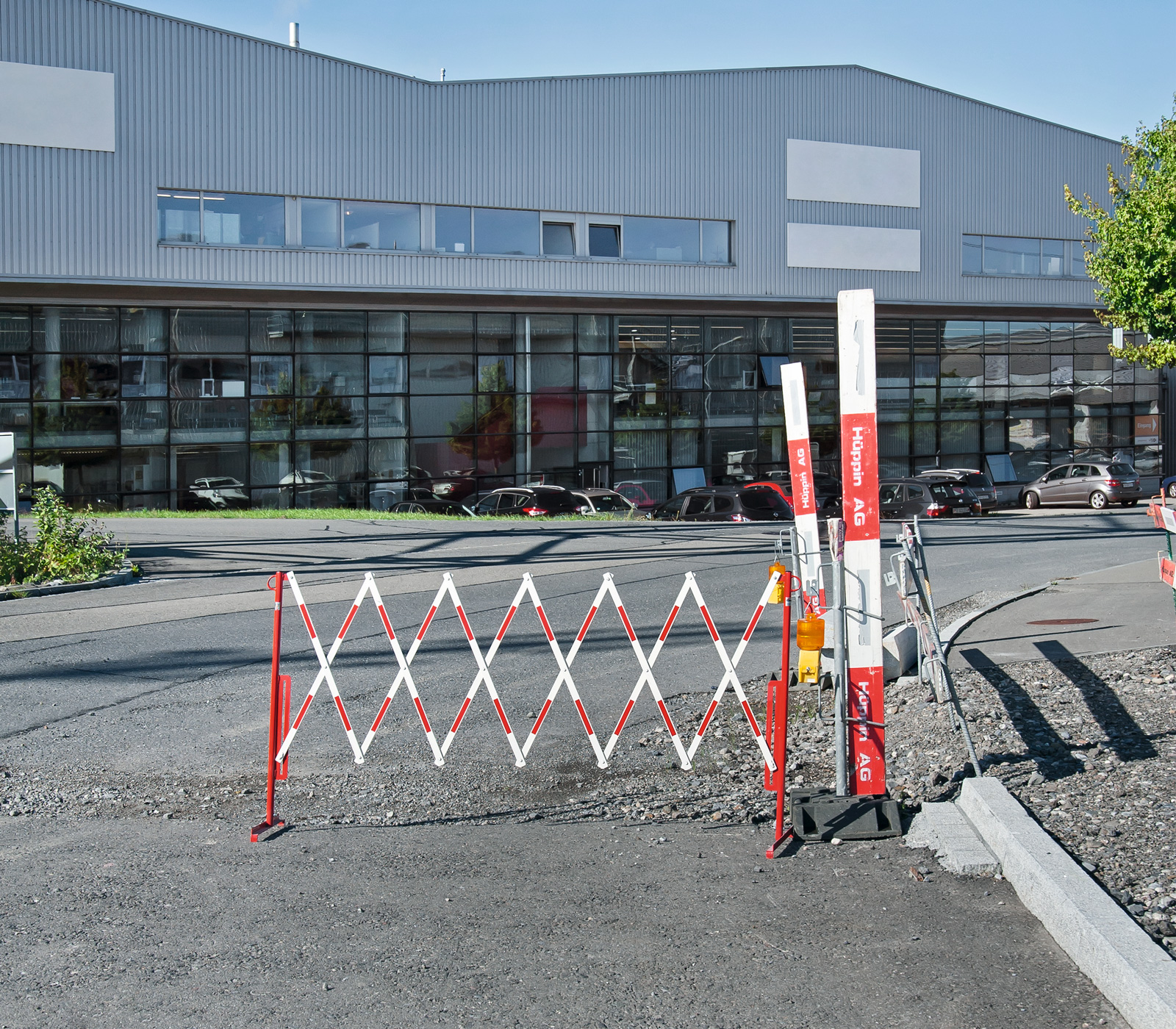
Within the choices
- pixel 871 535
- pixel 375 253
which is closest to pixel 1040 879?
pixel 871 535

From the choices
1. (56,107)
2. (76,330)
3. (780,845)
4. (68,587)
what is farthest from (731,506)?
(780,845)

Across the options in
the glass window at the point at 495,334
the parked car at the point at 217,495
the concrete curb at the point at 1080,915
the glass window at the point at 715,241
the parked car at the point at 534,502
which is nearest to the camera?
the concrete curb at the point at 1080,915

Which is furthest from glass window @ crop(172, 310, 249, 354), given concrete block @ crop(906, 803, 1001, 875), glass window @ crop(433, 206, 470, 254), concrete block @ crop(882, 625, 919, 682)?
concrete block @ crop(906, 803, 1001, 875)

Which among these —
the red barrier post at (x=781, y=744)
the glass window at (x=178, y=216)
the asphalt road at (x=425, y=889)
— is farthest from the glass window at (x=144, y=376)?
the red barrier post at (x=781, y=744)

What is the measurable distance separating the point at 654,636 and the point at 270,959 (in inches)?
280

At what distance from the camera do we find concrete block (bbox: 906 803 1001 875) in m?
5.09

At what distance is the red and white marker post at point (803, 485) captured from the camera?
8.31 meters

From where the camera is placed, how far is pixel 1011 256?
37562 mm

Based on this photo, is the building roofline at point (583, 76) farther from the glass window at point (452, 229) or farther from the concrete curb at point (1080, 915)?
the concrete curb at point (1080, 915)

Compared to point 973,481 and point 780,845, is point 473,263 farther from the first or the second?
point 780,845

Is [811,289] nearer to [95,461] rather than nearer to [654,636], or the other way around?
[95,461]

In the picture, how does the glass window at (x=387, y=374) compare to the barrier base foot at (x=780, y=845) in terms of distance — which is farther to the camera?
the glass window at (x=387, y=374)

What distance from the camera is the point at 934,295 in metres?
36.1

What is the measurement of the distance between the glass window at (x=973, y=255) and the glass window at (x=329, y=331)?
65.3 ft
